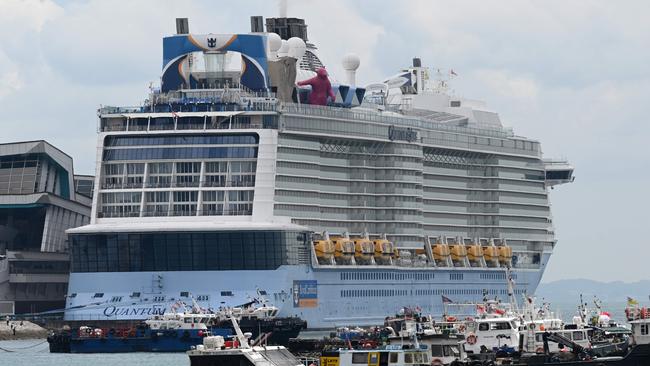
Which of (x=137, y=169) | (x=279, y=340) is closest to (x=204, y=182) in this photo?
(x=137, y=169)

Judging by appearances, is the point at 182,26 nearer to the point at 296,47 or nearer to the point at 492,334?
the point at 296,47

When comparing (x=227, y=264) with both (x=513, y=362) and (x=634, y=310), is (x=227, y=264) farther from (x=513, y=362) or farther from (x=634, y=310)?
(x=513, y=362)

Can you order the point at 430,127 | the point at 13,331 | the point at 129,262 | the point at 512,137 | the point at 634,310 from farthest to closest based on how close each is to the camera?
1. the point at 512,137
2. the point at 430,127
3. the point at 13,331
4. the point at 129,262
5. the point at 634,310

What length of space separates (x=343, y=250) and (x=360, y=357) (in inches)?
2424

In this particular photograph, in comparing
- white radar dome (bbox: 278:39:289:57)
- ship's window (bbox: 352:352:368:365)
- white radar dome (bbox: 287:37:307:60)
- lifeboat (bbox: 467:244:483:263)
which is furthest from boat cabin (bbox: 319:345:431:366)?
lifeboat (bbox: 467:244:483:263)

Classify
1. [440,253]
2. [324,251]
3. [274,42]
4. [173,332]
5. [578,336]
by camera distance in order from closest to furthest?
[578,336] → [173,332] → [324,251] → [274,42] → [440,253]

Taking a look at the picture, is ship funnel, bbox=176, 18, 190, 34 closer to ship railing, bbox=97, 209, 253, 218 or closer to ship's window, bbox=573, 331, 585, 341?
ship railing, bbox=97, 209, 253, 218

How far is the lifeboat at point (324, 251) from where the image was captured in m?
153

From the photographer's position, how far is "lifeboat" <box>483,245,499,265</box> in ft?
592

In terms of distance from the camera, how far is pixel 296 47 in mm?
164375

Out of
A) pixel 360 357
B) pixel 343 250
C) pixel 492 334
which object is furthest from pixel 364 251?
pixel 360 357

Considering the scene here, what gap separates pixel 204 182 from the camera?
149125mm

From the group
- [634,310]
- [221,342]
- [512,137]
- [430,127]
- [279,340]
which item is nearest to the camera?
[221,342]

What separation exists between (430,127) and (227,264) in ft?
114
